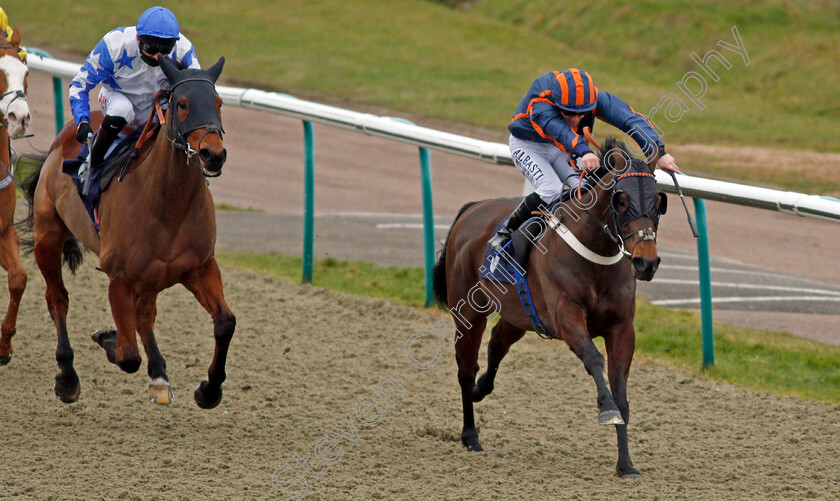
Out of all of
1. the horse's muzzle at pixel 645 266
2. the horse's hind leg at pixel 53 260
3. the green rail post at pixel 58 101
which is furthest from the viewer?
the green rail post at pixel 58 101

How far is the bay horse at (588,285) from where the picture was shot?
4.59 meters

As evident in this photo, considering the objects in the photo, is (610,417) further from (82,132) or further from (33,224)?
(33,224)

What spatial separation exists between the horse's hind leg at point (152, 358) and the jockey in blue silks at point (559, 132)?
177 cm

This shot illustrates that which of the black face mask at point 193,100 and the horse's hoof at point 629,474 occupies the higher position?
the black face mask at point 193,100

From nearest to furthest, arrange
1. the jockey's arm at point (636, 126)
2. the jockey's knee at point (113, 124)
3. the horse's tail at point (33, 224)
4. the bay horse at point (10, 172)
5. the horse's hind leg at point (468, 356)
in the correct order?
the jockey's arm at point (636, 126) → the jockey's knee at point (113, 124) → the horse's hind leg at point (468, 356) → the bay horse at point (10, 172) → the horse's tail at point (33, 224)

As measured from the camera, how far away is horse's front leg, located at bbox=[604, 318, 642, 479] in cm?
492

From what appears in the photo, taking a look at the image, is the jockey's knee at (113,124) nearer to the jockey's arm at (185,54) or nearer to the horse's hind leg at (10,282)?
the jockey's arm at (185,54)

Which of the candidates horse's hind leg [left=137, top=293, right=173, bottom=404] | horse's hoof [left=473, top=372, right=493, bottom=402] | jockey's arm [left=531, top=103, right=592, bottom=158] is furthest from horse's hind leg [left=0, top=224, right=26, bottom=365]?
jockey's arm [left=531, top=103, right=592, bottom=158]

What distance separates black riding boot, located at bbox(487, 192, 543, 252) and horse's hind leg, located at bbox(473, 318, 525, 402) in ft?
1.74

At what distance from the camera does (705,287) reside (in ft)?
21.8

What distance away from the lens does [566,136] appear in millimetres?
4984

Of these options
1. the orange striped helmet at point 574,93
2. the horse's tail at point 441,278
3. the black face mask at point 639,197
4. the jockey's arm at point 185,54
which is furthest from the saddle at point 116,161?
the black face mask at point 639,197

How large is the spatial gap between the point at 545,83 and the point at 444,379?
89.3 inches

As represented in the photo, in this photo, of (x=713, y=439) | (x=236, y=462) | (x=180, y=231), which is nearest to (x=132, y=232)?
(x=180, y=231)
